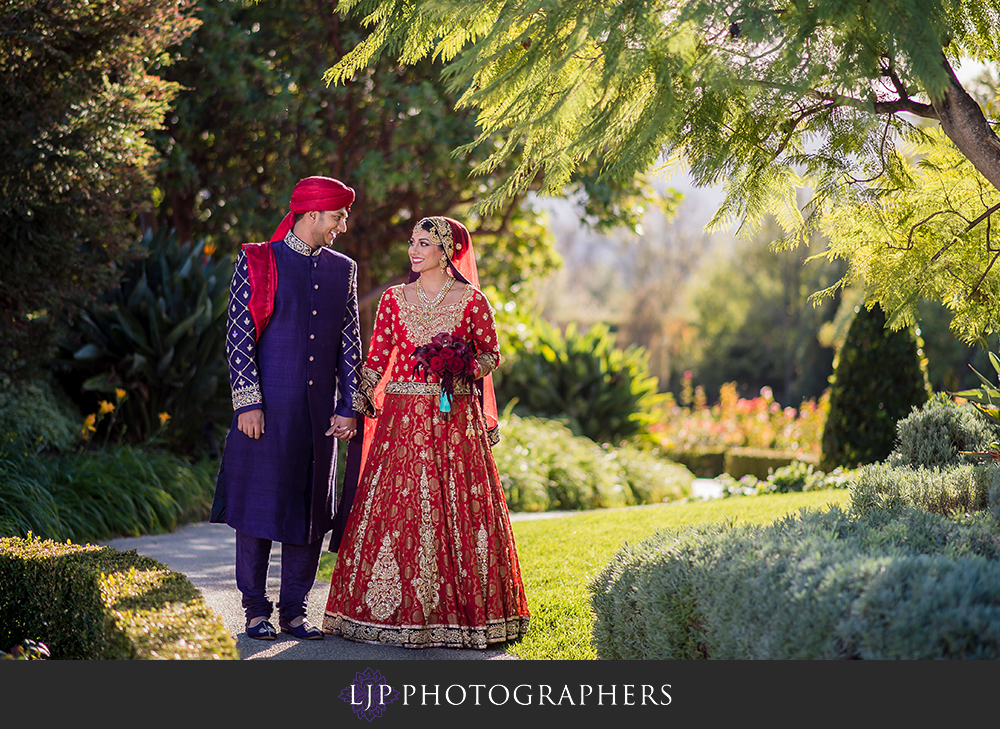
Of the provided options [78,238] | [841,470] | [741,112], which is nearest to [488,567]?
[741,112]

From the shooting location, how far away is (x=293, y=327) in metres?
3.76

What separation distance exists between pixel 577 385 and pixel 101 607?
931 centimetres

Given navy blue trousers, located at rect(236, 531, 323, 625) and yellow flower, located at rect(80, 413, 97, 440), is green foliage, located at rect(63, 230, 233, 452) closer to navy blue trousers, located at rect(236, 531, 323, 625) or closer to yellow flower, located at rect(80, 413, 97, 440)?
yellow flower, located at rect(80, 413, 97, 440)

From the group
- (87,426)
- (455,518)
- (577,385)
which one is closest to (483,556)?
(455,518)

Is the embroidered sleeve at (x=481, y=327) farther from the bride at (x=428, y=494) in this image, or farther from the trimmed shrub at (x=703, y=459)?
the trimmed shrub at (x=703, y=459)

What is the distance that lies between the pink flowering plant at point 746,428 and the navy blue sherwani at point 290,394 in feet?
28.9

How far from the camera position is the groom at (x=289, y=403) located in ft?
12.0

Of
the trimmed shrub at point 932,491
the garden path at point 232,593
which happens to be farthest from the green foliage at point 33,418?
the trimmed shrub at point 932,491

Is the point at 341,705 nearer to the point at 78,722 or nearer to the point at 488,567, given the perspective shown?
the point at 78,722

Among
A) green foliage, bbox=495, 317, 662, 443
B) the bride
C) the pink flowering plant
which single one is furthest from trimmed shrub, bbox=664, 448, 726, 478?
the bride

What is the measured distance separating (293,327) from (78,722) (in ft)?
5.97

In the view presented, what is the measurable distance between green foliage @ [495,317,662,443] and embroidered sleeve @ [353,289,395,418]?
7703 millimetres

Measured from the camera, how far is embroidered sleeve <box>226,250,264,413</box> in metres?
3.65

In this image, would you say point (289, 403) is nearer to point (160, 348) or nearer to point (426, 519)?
point (426, 519)
